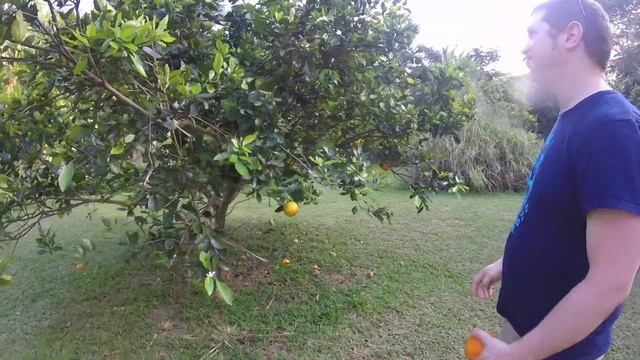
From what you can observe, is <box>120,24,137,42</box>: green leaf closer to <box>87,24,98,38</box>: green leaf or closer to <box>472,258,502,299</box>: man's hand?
<box>87,24,98,38</box>: green leaf

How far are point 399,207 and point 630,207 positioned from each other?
5.64 m

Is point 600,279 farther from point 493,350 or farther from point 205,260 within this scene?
point 205,260

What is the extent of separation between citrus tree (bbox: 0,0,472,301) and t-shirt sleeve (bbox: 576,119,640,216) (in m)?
1.19

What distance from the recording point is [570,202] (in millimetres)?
1101

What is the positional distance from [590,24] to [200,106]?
1548mm

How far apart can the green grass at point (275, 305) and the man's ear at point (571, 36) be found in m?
2.30

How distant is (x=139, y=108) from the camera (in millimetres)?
1878

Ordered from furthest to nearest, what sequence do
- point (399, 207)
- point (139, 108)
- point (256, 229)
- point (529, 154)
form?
1. point (529, 154)
2. point (399, 207)
3. point (256, 229)
4. point (139, 108)

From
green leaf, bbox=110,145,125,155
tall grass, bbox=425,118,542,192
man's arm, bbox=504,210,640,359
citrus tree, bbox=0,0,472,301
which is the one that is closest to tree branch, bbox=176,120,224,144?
citrus tree, bbox=0,0,472,301

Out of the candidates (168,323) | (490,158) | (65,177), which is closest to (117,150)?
(65,177)

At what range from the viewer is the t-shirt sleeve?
941mm

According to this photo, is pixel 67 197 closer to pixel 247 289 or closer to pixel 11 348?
pixel 11 348

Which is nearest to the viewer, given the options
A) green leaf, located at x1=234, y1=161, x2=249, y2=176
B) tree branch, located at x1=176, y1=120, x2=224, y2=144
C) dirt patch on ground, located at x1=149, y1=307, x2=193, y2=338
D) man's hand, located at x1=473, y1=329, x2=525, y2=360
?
man's hand, located at x1=473, y1=329, x2=525, y2=360

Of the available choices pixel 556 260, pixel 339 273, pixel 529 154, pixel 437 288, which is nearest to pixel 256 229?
pixel 339 273
